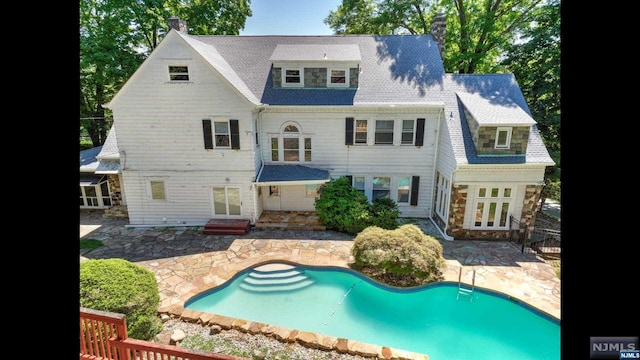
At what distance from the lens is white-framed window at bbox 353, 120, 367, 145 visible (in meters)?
15.7

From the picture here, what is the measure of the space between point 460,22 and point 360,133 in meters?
15.3

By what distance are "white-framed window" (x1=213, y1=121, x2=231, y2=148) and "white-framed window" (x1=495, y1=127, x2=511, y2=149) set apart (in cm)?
1244

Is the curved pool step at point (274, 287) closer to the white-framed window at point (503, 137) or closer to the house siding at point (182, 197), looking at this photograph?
the house siding at point (182, 197)

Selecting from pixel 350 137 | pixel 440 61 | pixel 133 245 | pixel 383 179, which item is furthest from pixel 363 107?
pixel 133 245

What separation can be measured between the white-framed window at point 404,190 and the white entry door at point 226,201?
8599mm

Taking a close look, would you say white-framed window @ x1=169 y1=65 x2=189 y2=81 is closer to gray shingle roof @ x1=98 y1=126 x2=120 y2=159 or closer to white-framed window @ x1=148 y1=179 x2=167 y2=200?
white-framed window @ x1=148 y1=179 x2=167 y2=200

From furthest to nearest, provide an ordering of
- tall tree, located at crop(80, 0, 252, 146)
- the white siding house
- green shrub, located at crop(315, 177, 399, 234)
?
tall tree, located at crop(80, 0, 252, 146)
green shrub, located at crop(315, 177, 399, 234)
the white siding house

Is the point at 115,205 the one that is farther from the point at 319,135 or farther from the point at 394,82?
the point at 394,82

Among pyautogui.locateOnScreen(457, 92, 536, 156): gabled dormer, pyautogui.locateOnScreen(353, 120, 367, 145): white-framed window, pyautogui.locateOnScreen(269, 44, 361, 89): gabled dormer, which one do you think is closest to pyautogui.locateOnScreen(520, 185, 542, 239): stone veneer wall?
pyautogui.locateOnScreen(457, 92, 536, 156): gabled dormer

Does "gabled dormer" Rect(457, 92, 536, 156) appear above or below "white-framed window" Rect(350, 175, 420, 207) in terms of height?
above

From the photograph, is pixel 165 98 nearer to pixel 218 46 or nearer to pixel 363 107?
pixel 218 46

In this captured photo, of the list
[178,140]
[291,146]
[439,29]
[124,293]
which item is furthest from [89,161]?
[439,29]

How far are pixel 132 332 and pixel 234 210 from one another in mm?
8478

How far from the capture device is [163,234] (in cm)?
1434
